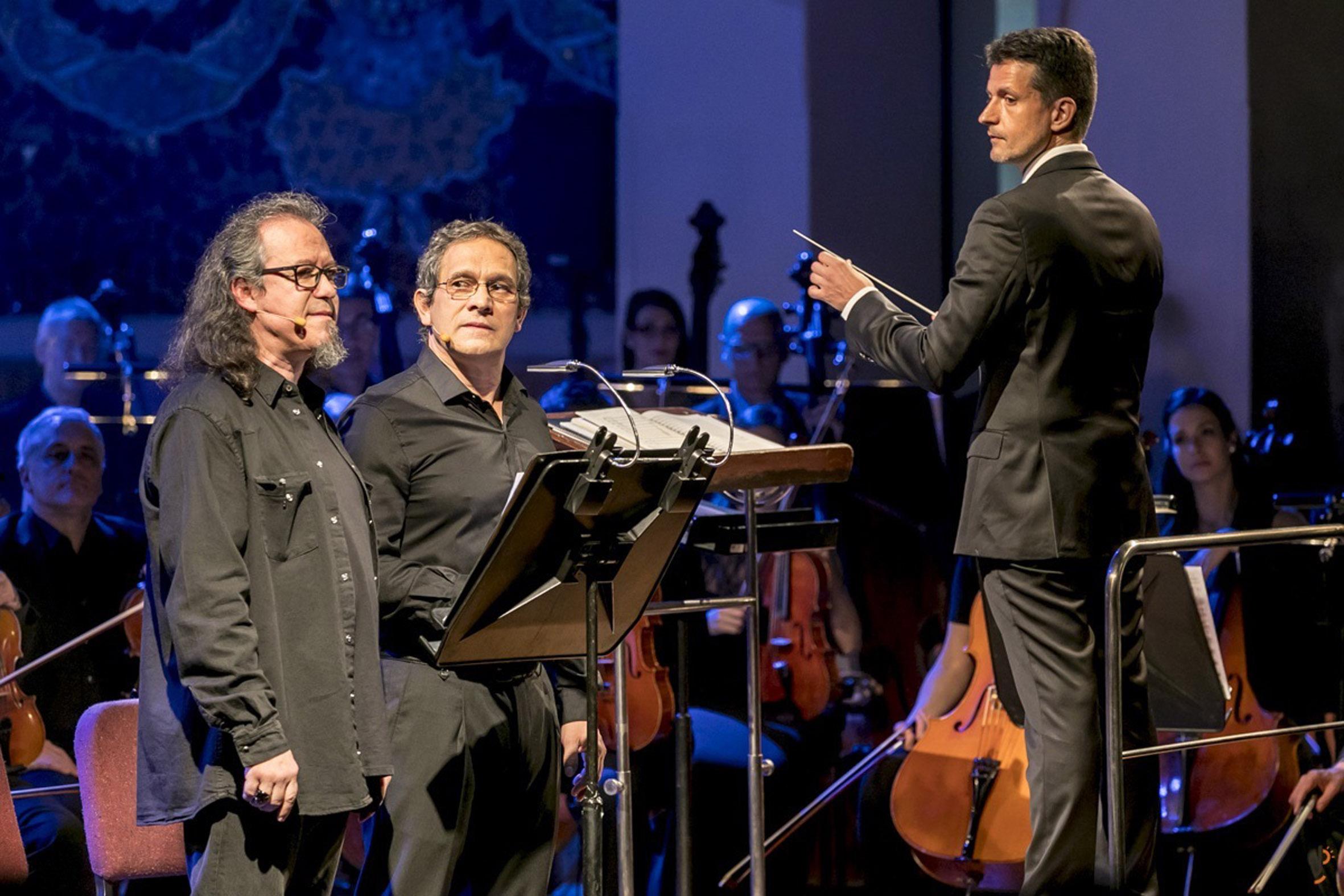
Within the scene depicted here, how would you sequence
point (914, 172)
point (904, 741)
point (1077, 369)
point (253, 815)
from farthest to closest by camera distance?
point (914, 172) < point (904, 741) < point (1077, 369) < point (253, 815)

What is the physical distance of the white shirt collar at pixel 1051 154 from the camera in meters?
2.59

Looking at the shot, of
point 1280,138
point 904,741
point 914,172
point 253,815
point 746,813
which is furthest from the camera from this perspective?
point 914,172

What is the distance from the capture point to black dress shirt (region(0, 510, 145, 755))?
152 inches

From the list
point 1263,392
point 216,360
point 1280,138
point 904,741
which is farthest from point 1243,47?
point 216,360

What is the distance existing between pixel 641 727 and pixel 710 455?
1.76 metres

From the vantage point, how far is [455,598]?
93.8 inches

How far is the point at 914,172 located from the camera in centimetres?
584

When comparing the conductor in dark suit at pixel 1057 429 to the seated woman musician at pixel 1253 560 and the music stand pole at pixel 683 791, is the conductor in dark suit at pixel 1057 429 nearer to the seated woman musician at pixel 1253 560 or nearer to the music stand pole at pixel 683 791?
the music stand pole at pixel 683 791

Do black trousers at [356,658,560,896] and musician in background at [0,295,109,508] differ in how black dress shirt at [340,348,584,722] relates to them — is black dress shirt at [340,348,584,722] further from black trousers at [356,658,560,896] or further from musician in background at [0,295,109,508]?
musician in background at [0,295,109,508]

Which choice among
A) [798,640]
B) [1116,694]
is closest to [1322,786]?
[1116,694]

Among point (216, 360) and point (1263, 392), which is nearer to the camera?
point (216, 360)

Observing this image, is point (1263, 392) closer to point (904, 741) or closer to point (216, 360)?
point (904, 741)

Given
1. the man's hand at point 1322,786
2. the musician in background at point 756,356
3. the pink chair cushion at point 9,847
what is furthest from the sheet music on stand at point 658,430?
the musician in background at point 756,356

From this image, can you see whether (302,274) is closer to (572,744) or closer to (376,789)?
(376,789)
